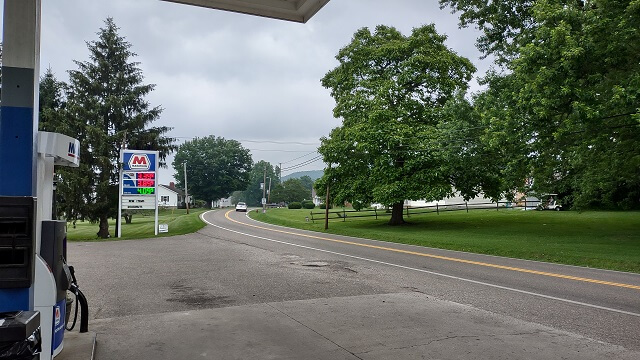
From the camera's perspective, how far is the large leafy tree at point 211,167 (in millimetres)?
96125

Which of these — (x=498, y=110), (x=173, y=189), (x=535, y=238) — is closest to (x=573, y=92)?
(x=498, y=110)

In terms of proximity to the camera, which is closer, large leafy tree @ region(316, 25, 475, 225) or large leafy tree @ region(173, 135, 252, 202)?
large leafy tree @ region(316, 25, 475, 225)

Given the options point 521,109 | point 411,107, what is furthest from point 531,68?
point 411,107

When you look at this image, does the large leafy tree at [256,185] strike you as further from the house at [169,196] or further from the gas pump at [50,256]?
the gas pump at [50,256]

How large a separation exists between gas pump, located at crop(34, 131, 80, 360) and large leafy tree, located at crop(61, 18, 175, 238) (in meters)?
24.5

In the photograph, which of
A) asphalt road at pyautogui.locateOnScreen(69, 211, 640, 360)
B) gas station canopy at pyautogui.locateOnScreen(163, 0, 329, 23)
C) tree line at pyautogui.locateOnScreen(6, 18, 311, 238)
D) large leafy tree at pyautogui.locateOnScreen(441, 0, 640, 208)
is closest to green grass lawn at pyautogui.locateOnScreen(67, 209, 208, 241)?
tree line at pyautogui.locateOnScreen(6, 18, 311, 238)

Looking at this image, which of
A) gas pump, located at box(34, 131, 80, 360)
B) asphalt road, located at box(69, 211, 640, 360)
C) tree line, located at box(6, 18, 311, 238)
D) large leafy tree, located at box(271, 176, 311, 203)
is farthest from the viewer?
large leafy tree, located at box(271, 176, 311, 203)

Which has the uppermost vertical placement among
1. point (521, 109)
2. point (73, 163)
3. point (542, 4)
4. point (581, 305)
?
point (542, 4)

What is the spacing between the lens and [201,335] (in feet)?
19.6

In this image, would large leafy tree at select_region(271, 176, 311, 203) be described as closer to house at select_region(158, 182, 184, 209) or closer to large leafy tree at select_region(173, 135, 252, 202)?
large leafy tree at select_region(173, 135, 252, 202)

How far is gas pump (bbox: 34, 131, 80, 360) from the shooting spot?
365 cm

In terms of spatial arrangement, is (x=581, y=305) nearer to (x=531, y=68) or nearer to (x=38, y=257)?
(x=38, y=257)


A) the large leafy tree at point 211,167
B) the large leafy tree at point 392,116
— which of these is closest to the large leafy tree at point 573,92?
the large leafy tree at point 392,116

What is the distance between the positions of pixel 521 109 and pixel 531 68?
4.96 ft
